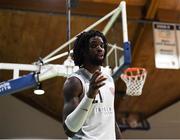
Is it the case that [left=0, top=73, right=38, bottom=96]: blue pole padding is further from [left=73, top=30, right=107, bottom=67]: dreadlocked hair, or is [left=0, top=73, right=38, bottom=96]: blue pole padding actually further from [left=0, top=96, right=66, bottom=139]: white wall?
[left=0, top=96, right=66, bottom=139]: white wall

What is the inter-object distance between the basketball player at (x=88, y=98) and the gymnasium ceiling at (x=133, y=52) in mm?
2877

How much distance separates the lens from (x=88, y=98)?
5.08 ft

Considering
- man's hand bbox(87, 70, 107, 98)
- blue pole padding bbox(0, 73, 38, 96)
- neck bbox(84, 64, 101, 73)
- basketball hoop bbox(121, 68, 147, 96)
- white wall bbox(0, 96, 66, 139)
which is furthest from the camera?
white wall bbox(0, 96, 66, 139)

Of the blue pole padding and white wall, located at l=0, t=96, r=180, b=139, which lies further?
white wall, located at l=0, t=96, r=180, b=139

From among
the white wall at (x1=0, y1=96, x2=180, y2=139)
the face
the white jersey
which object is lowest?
the white wall at (x1=0, y1=96, x2=180, y2=139)

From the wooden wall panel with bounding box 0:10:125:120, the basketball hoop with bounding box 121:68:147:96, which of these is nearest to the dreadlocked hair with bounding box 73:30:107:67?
the basketball hoop with bounding box 121:68:147:96

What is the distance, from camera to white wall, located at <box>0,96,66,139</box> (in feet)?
26.4

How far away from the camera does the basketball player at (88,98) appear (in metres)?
1.56

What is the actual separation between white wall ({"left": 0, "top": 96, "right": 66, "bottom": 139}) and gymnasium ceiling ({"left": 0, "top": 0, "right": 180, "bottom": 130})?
155 mm

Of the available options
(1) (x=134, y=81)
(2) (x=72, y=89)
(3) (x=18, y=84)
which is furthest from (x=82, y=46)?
(1) (x=134, y=81)

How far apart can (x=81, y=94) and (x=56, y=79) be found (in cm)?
547

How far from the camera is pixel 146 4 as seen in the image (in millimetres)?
5848

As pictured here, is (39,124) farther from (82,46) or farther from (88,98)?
(88,98)

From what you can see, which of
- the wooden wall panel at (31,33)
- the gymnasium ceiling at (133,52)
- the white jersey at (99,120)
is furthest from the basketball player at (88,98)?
the wooden wall panel at (31,33)
